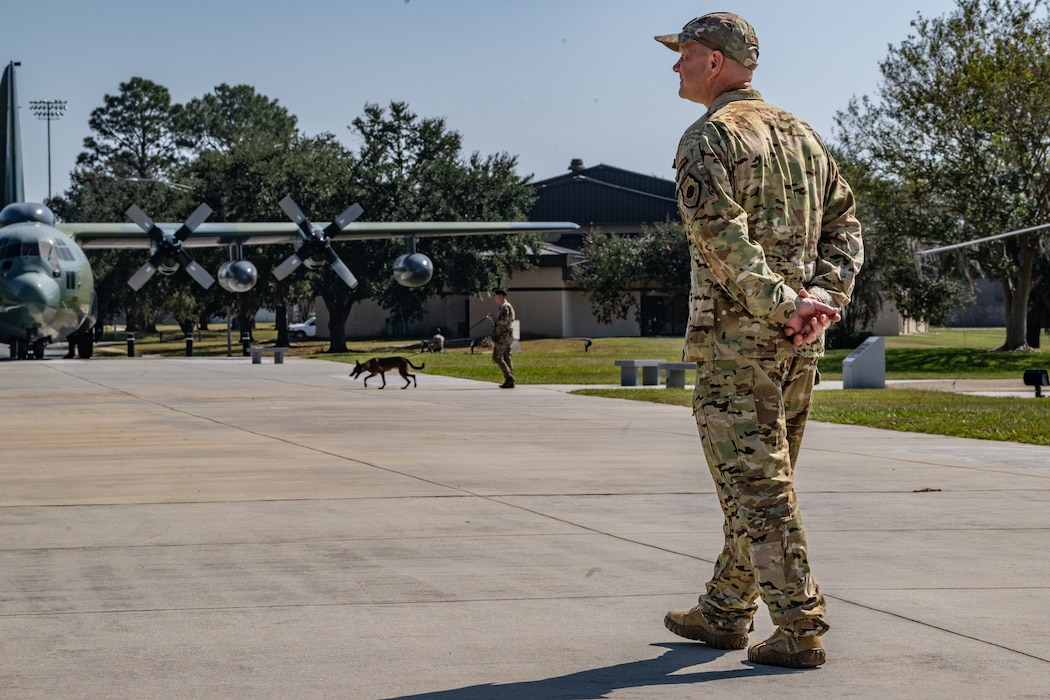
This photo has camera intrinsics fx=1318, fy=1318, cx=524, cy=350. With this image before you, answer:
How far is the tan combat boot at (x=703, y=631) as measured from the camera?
16.0 feet

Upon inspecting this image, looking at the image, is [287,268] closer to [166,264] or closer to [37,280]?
[166,264]

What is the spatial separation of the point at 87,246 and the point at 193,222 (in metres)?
5.20

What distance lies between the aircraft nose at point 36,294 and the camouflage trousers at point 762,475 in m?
31.7

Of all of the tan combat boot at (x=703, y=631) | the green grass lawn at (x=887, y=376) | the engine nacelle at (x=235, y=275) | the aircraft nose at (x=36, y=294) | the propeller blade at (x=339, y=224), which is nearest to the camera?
the tan combat boot at (x=703, y=631)

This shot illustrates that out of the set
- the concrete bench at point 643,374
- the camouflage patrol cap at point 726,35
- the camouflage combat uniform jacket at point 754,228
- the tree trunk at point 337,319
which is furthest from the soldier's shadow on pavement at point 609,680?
the tree trunk at point 337,319

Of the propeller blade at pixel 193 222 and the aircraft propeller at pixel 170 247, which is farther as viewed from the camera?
the aircraft propeller at pixel 170 247

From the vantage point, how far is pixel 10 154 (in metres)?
44.1

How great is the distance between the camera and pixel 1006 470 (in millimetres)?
11133

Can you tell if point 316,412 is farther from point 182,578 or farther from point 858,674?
point 858,674

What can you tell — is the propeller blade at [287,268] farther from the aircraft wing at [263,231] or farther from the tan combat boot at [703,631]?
the tan combat boot at [703,631]

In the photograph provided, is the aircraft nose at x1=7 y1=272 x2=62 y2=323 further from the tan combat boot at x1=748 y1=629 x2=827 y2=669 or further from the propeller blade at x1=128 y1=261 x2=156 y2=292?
the tan combat boot at x1=748 y1=629 x2=827 y2=669

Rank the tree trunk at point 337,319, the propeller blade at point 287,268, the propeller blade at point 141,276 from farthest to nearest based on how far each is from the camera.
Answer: the tree trunk at point 337,319 → the propeller blade at point 287,268 → the propeller blade at point 141,276

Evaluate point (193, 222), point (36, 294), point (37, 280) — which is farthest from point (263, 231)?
point (36, 294)

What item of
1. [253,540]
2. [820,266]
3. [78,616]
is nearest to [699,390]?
[820,266]
